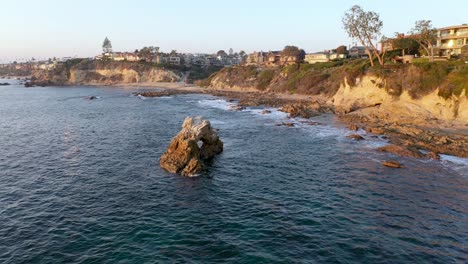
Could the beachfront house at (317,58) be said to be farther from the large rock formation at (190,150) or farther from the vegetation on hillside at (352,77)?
the large rock formation at (190,150)

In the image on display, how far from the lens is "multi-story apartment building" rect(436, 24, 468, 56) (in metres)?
88.8

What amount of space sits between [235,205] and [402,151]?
1080 inches

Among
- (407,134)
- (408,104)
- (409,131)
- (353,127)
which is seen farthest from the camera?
(408,104)

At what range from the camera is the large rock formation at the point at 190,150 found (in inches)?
1535

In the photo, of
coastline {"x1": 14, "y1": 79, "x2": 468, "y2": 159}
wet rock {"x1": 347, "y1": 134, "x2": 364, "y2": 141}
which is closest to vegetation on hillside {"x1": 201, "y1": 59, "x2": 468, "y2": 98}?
coastline {"x1": 14, "y1": 79, "x2": 468, "y2": 159}

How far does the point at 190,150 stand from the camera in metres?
40.0

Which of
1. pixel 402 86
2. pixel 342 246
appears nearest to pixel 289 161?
pixel 342 246

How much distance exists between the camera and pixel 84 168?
4081 centimetres

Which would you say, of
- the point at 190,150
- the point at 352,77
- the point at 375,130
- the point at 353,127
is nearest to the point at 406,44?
the point at 352,77

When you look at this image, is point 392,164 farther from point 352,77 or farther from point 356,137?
point 352,77

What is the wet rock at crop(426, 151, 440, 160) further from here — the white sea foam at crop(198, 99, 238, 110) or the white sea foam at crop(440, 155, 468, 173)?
the white sea foam at crop(198, 99, 238, 110)

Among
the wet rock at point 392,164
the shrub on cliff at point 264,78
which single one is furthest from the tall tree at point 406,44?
the wet rock at point 392,164

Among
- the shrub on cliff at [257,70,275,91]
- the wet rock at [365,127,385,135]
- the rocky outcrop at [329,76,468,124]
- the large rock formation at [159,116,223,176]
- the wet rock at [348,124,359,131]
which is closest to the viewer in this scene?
the large rock formation at [159,116,223,176]

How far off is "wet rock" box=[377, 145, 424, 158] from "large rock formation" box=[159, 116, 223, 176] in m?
24.4
